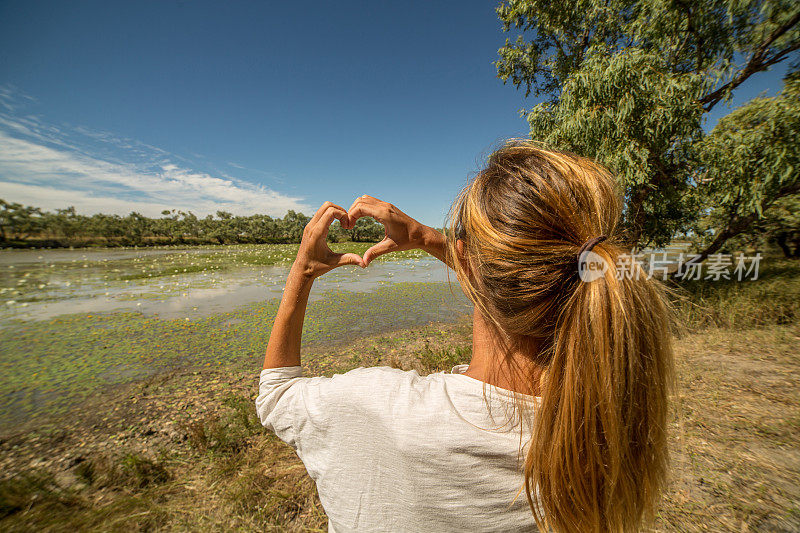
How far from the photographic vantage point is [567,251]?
78 centimetres

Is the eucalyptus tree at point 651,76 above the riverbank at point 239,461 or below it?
above

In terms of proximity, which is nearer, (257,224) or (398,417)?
(398,417)

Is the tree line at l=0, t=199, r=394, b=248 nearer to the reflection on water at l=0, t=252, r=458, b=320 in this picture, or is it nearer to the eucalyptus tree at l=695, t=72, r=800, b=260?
the reflection on water at l=0, t=252, r=458, b=320

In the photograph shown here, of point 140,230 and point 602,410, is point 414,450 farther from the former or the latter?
point 140,230

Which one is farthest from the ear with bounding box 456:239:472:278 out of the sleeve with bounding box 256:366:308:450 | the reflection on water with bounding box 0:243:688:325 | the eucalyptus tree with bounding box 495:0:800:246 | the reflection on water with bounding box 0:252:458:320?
the reflection on water with bounding box 0:252:458:320

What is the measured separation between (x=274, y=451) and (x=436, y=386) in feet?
10.1

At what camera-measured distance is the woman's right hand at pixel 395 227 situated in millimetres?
975

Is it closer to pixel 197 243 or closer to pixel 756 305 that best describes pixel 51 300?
pixel 756 305

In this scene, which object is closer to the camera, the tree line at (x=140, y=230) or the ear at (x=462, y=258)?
the ear at (x=462, y=258)

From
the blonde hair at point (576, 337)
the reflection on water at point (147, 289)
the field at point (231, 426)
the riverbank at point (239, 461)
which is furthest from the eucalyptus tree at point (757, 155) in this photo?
the blonde hair at point (576, 337)

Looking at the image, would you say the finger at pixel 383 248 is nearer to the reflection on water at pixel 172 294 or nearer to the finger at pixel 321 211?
the finger at pixel 321 211

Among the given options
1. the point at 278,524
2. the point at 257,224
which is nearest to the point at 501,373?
the point at 278,524

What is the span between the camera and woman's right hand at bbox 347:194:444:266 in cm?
98

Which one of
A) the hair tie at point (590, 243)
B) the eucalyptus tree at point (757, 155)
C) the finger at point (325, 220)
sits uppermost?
the eucalyptus tree at point (757, 155)
